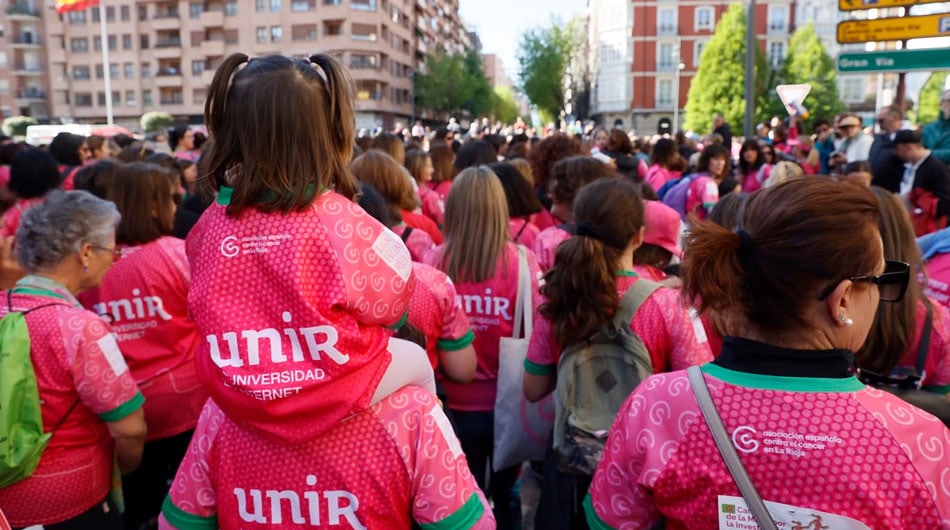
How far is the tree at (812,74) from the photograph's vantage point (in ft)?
164

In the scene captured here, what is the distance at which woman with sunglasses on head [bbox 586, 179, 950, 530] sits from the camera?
4.81 feet

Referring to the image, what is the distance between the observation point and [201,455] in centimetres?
189

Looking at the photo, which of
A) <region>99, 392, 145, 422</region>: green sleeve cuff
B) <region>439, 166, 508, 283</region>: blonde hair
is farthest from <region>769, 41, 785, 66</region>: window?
<region>99, 392, 145, 422</region>: green sleeve cuff

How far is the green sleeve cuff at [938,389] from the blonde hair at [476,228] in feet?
6.18

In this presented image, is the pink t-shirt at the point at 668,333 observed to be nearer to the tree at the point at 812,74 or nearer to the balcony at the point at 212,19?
the tree at the point at 812,74

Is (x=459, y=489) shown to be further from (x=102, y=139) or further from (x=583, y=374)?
(x=102, y=139)

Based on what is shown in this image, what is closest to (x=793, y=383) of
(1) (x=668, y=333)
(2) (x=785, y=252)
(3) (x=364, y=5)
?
(2) (x=785, y=252)

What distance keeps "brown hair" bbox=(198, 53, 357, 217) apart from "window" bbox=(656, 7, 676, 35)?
64765mm

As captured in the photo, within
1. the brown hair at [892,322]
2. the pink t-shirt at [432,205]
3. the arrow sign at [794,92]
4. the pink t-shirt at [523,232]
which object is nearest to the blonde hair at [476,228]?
the pink t-shirt at [523,232]

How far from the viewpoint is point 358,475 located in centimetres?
179

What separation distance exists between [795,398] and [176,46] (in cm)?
6940

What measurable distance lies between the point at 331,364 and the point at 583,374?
133 centimetres

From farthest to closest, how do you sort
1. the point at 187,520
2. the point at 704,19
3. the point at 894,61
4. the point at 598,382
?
the point at 704,19, the point at 894,61, the point at 598,382, the point at 187,520

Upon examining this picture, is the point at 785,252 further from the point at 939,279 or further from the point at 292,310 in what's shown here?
the point at 939,279
